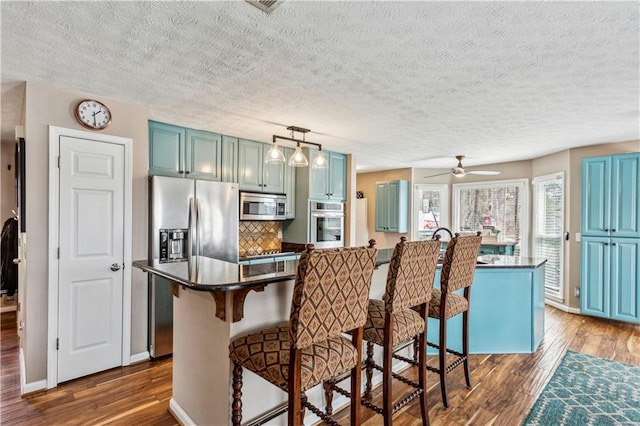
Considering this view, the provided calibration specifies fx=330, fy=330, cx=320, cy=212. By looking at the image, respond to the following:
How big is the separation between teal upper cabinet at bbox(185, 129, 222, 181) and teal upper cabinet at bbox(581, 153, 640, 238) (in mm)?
4759

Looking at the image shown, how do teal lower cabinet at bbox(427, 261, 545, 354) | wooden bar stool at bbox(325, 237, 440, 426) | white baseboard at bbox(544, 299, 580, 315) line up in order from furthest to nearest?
Answer: white baseboard at bbox(544, 299, 580, 315)
teal lower cabinet at bbox(427, 261, 545, 354)
wooden bar stool at bbox(325, 237, 440, 426)

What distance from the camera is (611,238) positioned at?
4.17 meters

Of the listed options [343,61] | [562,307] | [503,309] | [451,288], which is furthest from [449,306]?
[562,307]

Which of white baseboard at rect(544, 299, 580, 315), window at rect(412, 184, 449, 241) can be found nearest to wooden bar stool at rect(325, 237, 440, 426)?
white baseboard at rect(544, 299, 580, 315)

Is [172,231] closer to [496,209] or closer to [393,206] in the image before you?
[393,206]

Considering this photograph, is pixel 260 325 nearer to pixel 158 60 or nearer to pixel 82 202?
pixel 158 60

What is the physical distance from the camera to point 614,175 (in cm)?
412

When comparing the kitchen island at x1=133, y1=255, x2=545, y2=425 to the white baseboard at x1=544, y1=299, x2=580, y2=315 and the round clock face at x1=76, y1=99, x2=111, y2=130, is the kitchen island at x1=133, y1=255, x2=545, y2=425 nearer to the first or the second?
the round clock face at x1=76, y1=99, x2=111, y2=130

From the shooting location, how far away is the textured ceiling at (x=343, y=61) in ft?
5.32

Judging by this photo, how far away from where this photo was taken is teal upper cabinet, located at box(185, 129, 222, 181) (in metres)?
3.75

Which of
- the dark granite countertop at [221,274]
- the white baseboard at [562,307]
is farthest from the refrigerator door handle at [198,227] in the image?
the white baseboard at [562,307]

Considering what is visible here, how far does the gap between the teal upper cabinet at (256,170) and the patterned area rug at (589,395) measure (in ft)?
11.6

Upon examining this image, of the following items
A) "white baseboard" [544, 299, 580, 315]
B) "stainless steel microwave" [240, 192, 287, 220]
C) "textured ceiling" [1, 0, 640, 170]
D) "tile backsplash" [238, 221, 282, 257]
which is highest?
"textured ceiling" [1, 0, 640, 170]

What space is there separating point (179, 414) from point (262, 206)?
8.49 ft
